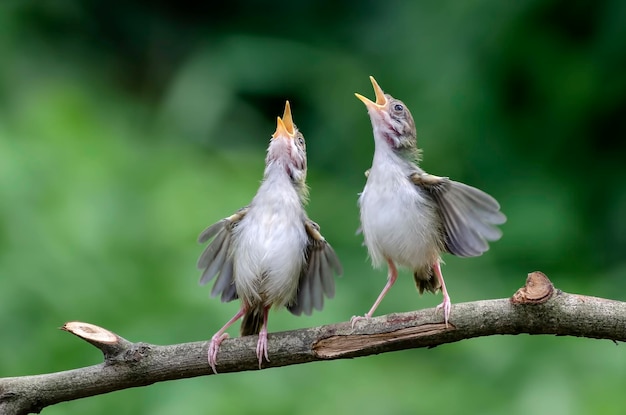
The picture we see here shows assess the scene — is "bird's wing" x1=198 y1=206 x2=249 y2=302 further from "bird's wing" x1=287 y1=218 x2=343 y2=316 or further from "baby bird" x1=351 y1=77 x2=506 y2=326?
"baby bird" x1=351 y1=77 x2=506 y2=326

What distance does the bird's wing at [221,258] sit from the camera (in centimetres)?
391

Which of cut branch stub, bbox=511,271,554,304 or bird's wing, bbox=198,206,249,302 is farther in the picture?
bird's wing, bbox=198,206,249,302

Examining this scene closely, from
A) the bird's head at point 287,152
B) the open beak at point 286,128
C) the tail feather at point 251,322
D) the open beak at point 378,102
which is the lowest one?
the tail feather at point 251,322

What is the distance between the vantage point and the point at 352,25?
7.79m

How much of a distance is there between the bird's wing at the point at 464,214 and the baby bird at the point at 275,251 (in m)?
0.49

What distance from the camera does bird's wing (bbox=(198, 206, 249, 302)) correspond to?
391 cm

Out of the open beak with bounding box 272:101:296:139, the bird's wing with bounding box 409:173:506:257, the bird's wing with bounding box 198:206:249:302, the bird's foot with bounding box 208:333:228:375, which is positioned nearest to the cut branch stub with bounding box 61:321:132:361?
the bird's foot with bounding box 208:333:228:375

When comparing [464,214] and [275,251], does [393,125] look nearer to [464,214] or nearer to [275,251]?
[464,214]

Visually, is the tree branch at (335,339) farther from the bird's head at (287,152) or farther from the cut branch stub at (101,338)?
the bird's head at (287,152)

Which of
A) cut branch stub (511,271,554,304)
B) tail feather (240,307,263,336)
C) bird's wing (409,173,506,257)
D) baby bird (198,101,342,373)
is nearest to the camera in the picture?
cut branch stub (511,271,554,304)

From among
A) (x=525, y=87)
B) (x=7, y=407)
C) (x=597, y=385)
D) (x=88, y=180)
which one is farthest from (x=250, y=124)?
(x=7, y=407)

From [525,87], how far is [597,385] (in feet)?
8.89

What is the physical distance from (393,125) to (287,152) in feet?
1.57

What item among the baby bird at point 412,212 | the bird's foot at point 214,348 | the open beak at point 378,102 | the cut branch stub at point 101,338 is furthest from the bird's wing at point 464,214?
the cut branch stub at point 101,338
